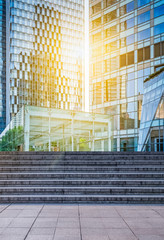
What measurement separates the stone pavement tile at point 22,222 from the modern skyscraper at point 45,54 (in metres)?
93.0

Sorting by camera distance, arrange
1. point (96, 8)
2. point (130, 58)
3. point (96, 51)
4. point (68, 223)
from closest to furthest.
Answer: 1. point (68, 223)
2. point (130, 58)
3. point (96, 51)
4. point (96, 8)

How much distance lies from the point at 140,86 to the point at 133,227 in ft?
118

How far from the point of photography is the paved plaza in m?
5.07

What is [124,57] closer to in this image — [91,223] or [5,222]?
[91,223]

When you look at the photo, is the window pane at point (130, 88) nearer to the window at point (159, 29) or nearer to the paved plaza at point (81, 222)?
the window at point (159, 29)

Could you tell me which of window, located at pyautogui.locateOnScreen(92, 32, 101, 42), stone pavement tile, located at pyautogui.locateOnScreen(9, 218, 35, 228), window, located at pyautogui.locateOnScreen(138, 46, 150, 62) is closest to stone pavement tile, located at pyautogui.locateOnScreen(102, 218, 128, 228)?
stone pavement tile, located at pyautogui.locateOnScreen(9, 218, 35, 228)

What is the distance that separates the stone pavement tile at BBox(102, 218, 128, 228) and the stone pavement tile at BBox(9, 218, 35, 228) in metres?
1.48

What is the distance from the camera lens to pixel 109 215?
6449mm

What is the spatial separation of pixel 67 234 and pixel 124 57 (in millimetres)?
40181

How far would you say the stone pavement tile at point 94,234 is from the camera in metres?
4.93

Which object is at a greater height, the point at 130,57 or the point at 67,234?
the point at 130,57

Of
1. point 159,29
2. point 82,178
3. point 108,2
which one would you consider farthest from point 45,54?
point 82,178

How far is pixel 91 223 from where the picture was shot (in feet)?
19.1

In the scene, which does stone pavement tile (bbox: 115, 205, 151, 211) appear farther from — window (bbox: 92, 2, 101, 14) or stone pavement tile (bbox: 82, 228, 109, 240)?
window (bbox: 92, 2, 101, 14)
